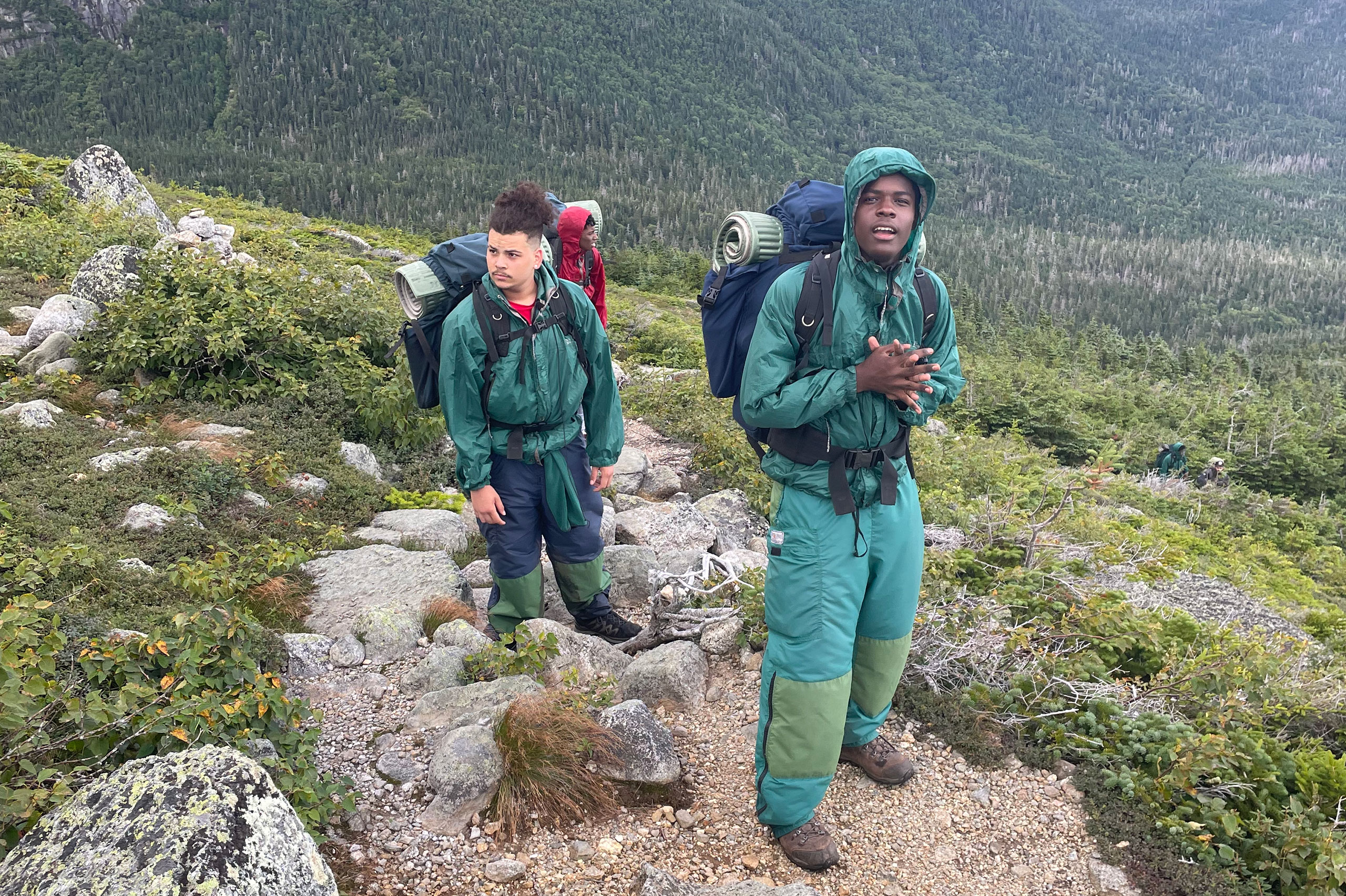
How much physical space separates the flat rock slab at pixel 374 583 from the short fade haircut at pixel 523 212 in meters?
2.32

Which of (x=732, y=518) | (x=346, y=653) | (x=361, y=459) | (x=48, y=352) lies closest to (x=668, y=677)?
(x=346, y=653)

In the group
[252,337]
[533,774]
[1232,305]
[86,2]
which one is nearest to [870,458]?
[533,774]

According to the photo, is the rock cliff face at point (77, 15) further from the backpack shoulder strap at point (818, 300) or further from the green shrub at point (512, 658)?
the backpack shoulder strap at point (818, 300)

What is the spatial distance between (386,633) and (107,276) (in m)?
6.93

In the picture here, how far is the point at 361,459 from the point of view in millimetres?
7316

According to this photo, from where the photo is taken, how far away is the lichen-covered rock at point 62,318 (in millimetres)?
8367

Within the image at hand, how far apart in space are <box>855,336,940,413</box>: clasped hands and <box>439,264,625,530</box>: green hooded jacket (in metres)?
1.87

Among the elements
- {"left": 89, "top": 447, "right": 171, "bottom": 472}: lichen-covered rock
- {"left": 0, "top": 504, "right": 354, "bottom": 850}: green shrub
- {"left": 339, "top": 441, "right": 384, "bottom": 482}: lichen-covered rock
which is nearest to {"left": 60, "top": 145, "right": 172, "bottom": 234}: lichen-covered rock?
{"left": 339, "top": 441, "right": 384, "bottom": 482}: lichen-covered rock

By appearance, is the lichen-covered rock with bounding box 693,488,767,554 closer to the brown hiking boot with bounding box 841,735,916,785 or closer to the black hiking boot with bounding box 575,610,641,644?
the black hiking boot with bounding box 575,610,641,644

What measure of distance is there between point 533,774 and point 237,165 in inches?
4241

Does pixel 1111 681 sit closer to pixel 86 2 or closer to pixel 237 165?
pixel 237 165

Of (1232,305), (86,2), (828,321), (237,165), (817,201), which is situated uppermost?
(86,2)

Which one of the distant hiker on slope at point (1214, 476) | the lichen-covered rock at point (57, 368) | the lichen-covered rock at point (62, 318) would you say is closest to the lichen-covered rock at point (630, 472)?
the lichen-covered rock at point (57, 368)

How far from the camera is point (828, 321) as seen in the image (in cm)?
317
